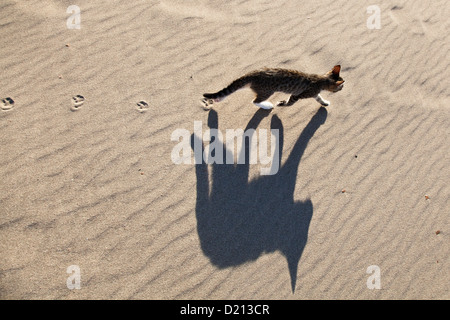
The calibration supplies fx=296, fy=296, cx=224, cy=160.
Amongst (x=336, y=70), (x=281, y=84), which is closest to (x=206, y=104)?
(x=281, y=84)

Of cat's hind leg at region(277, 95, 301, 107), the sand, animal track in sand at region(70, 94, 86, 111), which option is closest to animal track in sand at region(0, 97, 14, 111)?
the sand

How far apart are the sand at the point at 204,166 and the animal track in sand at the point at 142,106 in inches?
0.8

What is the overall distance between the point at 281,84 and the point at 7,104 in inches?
129

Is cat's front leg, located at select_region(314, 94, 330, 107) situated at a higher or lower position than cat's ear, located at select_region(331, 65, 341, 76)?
lower

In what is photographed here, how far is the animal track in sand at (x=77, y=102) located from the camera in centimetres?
367

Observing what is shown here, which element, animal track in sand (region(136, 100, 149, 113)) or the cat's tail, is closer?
the cat's tail

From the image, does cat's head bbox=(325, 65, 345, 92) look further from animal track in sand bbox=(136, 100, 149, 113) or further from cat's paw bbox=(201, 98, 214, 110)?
animal track in sand bbox=(136, 100, 149, 113)

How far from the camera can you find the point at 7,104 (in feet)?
11.6

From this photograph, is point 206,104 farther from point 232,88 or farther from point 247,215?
point 247,215

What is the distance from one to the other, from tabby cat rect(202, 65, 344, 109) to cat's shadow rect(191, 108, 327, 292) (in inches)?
26.8

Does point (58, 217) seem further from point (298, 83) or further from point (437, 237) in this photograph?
point (437, 237)

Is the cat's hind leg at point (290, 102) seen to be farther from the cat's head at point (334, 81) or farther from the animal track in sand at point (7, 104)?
the animal track in sand at point (7, 104)

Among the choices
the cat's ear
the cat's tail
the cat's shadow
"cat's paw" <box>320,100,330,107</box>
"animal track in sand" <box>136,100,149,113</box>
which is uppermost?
the cat's ear

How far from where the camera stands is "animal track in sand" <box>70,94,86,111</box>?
3.67m
